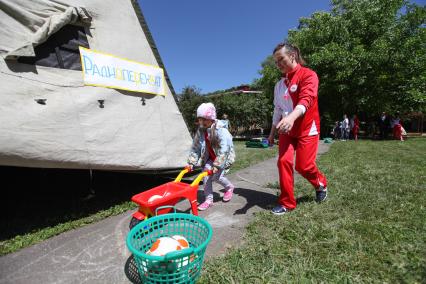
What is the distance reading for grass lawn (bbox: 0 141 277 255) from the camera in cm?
323

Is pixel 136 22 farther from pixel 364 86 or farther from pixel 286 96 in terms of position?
pixel 364 86

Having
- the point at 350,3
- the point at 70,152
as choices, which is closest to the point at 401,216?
the point at 70,152

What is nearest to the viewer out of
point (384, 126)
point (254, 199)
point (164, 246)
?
point (164, 246)

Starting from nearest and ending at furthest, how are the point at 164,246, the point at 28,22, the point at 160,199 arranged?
1. the point at 164,246
2. the point at 160,199
3. the point at 28,22

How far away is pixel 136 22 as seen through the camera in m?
4.66

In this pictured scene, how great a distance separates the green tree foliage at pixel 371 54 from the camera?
17.2 metres

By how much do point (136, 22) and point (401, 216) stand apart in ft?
15.5

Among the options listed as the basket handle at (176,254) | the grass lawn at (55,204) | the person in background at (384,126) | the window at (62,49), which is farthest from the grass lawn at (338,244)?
the person in background at (384,126)

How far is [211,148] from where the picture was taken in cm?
391

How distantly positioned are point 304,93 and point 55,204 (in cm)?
400

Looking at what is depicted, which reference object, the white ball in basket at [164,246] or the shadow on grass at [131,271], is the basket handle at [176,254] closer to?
the white ball in basket at [164,246]

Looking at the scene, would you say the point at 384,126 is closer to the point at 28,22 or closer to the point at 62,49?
the point at 62,49

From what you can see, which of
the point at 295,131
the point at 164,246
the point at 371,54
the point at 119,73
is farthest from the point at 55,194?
the point at 371,54

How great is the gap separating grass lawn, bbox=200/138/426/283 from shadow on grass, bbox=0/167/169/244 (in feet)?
7.63
